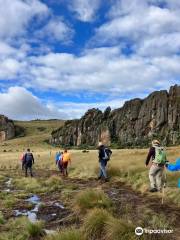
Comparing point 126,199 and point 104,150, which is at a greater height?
point 104,150

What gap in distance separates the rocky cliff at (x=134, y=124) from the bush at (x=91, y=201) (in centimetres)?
7505

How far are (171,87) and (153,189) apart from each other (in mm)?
87131

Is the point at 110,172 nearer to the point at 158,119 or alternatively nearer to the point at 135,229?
the point at 135,229

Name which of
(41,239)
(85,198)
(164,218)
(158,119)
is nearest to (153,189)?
(85,198)

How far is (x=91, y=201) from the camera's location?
12.9 m

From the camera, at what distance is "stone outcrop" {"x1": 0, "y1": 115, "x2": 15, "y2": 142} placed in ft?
593

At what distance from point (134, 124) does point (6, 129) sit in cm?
8504

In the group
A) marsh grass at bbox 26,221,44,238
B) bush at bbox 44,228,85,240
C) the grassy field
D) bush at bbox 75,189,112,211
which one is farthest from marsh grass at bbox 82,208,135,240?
bush at bbox 75,189,112,211

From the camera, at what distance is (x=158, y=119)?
103688 mm

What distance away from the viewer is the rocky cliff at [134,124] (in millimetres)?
99562

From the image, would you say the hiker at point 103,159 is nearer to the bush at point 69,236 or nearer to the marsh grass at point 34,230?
the marsh grass at point 34,230

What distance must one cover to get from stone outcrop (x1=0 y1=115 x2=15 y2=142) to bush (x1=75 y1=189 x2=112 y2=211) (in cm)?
16947

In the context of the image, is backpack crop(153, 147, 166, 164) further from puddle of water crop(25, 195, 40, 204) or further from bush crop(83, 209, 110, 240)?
bush crop(83, 209, 110, 240)

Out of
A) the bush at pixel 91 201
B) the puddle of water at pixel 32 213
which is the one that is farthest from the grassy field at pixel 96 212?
the puddle of water at pixel 32 213
